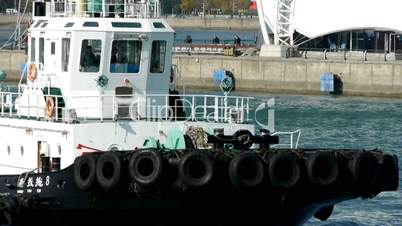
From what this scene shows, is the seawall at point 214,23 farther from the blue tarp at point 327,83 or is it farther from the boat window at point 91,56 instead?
the boat window at point 91,56

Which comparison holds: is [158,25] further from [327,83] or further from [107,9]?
[327,83]

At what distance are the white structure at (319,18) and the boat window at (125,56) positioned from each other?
51.0 meters

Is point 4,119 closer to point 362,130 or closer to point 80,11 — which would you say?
point 80,11

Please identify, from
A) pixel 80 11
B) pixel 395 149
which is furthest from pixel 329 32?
pixel 80 11

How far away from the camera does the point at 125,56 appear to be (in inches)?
1055

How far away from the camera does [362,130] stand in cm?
5122

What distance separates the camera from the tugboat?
2377 cm

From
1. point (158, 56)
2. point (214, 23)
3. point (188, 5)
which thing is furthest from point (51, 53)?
point (188, 5)

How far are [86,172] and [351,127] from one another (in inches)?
1151

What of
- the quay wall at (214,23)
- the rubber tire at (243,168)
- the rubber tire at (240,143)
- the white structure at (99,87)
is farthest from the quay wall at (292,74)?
the quay wall at (214,23)

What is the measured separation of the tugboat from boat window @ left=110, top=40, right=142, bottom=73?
2cm

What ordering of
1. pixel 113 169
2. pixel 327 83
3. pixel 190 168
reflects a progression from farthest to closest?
pixel 327 83
pixel 113 169
pixel 190 168

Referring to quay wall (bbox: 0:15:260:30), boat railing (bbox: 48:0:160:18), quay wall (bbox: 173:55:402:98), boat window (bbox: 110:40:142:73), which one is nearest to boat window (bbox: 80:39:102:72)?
boat window (bbox: 110:40:142:73)

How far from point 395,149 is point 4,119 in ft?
65.6
